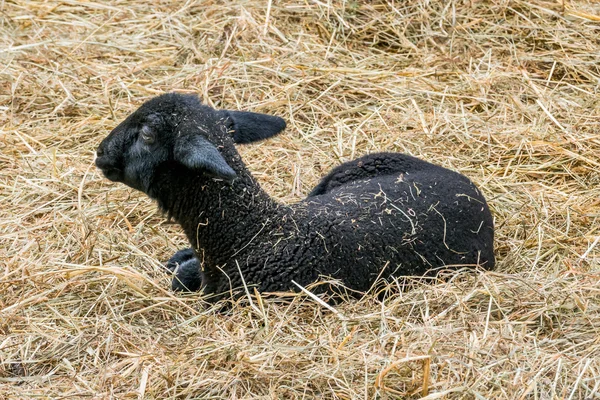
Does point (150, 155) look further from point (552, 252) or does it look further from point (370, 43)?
point (370, 43)

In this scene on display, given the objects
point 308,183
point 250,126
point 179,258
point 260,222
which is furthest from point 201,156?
point 308,183

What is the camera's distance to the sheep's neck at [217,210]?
18.6ft

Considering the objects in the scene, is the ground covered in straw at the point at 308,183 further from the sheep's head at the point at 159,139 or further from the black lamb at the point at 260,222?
the sheep's head at the point at 159,139

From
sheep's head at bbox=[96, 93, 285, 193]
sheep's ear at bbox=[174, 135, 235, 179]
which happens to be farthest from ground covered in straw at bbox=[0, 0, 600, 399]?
sheep's ear at bbox=[174, 135, 235, 179]

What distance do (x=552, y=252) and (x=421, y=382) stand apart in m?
2.29

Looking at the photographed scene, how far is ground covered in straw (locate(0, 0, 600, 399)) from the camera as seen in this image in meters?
4.68

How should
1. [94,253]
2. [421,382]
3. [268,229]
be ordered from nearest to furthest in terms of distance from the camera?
[421,382], [268,229], [94,253]

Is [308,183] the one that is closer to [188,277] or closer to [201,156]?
[188,277]

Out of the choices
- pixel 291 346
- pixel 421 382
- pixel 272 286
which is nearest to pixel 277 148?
pixel 272 286

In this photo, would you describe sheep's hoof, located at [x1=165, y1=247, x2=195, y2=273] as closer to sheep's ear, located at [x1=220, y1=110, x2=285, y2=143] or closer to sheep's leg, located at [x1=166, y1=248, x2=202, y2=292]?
sheep's leg, located at [x1=166, y1=248, x2=202, y2=292]

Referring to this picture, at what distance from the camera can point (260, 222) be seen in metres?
5.71

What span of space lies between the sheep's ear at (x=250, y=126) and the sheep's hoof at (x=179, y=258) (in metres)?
0.85

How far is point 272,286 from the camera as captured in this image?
556 cm

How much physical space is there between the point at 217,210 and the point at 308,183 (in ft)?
6.17
